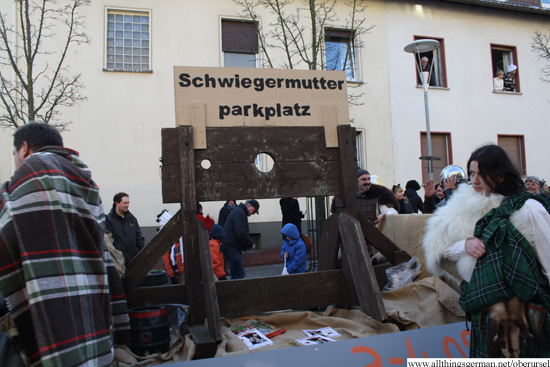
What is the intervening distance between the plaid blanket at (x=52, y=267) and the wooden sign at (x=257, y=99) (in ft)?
5.04

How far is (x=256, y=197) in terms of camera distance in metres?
3.20

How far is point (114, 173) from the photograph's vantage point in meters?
8.78

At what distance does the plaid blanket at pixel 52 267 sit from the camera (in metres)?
1.50

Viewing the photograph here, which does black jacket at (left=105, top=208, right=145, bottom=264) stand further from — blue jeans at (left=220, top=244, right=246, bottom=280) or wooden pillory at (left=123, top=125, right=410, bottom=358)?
wooden pillory at (left=123, top=125, right=410, bottom=358)

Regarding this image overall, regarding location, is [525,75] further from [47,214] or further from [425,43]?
[47,214]

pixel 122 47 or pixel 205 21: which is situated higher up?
pixel 205 21

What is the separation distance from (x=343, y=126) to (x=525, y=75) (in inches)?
461

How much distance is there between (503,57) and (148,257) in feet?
43.1

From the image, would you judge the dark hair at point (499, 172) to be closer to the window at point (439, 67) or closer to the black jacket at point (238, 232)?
the black jacket at point (238, 232)

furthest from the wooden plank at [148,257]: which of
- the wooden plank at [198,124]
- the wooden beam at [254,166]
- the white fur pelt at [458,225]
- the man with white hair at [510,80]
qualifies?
the man with white hair at [510,80]

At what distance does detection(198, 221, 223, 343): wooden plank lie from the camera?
102 inches

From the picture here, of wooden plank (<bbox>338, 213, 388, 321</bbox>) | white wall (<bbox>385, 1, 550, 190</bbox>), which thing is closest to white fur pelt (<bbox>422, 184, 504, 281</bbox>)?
wooden plank (<bbox>338, 213, 388, 321</bbox>)

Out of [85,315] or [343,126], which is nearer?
[85,315]

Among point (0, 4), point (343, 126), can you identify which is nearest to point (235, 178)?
point (343, 126)
